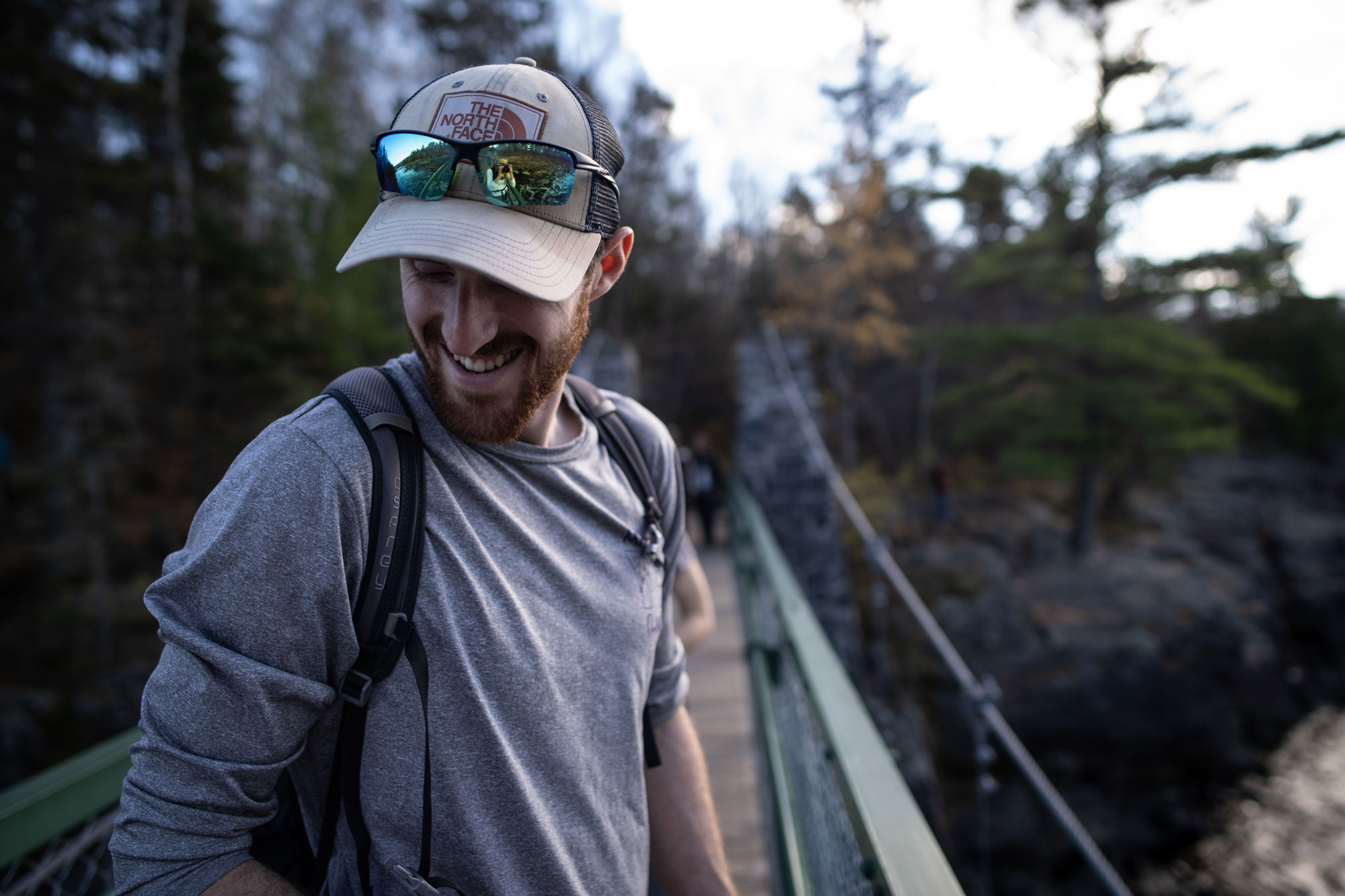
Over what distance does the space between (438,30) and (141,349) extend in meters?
8.28

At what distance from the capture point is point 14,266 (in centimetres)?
1072

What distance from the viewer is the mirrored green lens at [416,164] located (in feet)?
3.05

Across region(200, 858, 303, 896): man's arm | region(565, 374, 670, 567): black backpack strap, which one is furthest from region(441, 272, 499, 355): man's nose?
region(200, 858, 303, 896): man's arm

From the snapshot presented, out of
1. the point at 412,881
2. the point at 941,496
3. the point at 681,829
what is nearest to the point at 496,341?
the point at 412,881

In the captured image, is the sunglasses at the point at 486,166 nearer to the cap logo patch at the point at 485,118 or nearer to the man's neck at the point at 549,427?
the cap logo patch at the point at 485,118

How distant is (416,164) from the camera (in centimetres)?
95

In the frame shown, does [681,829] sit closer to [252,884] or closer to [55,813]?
[252,884]

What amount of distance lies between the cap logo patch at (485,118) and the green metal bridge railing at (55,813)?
1561 mm

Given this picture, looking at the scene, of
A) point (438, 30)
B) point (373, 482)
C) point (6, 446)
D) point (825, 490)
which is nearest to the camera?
point (373, 482)

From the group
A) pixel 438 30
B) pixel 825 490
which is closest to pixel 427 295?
pixel 825 490

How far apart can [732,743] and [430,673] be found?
11.5 ft

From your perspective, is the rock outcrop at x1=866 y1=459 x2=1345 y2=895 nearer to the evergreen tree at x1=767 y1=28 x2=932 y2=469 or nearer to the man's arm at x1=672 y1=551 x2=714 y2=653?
the evergreen tree at x1=767 y1=28 x2=932 y2=469

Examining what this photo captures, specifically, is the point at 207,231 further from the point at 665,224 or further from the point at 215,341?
the point at 665,224

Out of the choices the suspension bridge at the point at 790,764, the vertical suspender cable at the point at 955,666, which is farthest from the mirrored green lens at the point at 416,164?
the vertical suspender cable at the point at 955,666
